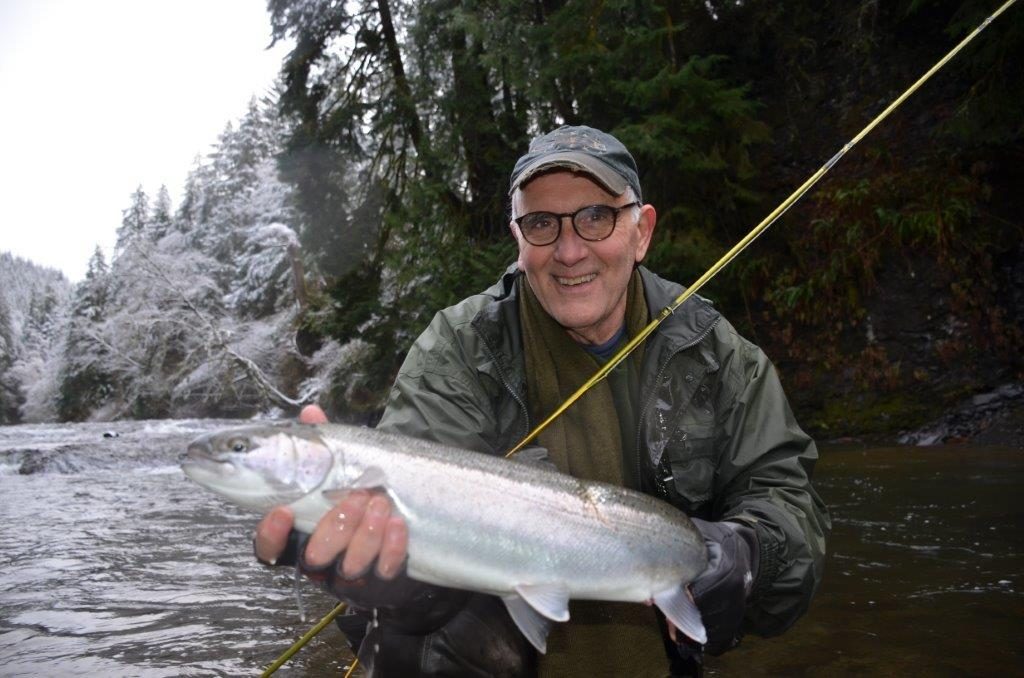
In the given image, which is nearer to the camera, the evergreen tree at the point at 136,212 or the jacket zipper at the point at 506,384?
the jacket zipper at the point at 506,384

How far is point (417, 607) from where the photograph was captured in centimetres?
237

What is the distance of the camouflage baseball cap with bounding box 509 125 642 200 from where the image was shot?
298cm

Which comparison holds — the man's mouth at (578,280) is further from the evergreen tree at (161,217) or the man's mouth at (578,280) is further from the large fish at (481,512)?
the evergreen tree at (161,217)

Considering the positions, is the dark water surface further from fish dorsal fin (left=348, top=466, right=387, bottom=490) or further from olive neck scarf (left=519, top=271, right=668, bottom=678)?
fish dorsal fin (left=348, top=466, right=387, bottom=490)

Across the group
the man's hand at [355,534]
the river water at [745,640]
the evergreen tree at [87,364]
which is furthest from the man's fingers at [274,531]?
the evergreen tree at [87,364]

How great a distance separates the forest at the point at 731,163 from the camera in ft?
30.5

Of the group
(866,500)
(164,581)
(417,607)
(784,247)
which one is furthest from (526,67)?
(417,607)

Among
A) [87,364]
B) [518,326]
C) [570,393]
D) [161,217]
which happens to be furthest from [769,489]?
[161,217]

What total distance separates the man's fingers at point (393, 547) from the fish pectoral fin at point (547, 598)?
354mm

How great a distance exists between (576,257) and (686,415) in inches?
30.6

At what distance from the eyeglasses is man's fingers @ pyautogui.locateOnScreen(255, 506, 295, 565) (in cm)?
154

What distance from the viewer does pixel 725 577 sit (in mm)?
2383

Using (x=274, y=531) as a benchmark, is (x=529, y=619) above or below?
below

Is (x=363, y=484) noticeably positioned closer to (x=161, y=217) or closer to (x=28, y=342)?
(x=161, y=217)
